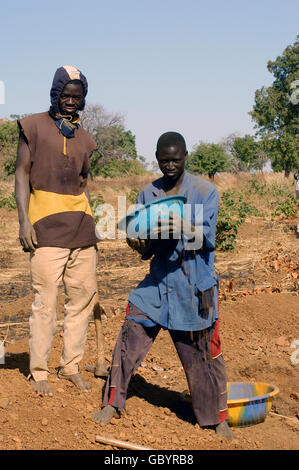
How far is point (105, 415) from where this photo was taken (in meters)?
3.07

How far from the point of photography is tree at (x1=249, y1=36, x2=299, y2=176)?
33500 millimetres

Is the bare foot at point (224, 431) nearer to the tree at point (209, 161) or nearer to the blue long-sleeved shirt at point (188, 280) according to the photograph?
the blue long-sleeved shirt at point (188, 280)

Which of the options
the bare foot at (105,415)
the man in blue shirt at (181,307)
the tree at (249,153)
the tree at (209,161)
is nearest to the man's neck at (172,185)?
the man in blue shirt at (181,307)

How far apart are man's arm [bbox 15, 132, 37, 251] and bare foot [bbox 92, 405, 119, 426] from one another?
101 cm

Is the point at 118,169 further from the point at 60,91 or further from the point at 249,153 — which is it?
the point at 60,91

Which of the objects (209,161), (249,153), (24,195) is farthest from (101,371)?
(249,153)

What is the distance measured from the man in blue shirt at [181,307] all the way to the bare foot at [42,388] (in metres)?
0.35

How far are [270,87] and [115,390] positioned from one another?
34478 millimetres

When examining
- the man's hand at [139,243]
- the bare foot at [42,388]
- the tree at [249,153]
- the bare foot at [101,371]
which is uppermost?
the tree at [249,153]

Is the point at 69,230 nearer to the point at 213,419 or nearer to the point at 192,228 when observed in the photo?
the point at 192,228

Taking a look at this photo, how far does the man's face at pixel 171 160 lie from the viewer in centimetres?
295

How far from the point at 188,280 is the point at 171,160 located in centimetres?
67

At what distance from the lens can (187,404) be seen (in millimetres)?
3684

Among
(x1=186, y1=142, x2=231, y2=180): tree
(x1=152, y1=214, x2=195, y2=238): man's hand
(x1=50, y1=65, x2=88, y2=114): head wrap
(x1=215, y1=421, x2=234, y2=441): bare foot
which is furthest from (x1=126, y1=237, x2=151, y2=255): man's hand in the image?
(x1=186, y1=142, x2=231, y2=180): tree
